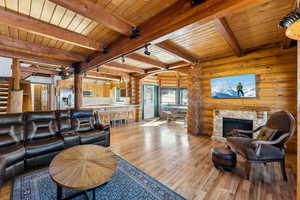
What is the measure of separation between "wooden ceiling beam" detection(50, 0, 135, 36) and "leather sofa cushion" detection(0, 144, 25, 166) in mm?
2414

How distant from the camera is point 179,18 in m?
1.83

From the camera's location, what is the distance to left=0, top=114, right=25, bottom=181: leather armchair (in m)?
1.98

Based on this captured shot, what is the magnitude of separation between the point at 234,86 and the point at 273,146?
6.52 ft

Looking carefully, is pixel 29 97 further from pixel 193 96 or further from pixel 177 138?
pixel 193 96

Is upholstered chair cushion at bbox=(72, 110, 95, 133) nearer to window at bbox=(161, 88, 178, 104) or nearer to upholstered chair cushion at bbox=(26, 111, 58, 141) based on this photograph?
upholstered chair cushion at bbox=(26, 111, 58, 141)

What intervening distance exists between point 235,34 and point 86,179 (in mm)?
3625

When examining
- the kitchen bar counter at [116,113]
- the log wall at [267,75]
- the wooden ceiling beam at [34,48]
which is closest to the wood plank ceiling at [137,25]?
the wooden ceiling beam at [34,48]

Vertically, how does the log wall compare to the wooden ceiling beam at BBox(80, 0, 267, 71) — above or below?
below

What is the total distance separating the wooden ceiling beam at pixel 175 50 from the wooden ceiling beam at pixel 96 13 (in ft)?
3.13

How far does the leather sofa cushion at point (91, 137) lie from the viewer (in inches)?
118

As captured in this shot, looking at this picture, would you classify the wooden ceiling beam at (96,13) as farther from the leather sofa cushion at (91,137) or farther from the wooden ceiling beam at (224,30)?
the leather sofa cushion at (91,137)

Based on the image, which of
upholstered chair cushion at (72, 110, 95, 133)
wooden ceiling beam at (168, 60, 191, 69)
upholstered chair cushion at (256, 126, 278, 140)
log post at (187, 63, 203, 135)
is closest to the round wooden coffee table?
upholstered chair cushion at (72, 110, 95, 133)

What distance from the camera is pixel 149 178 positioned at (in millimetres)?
2082

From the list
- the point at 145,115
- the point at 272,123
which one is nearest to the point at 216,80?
the point at 272,123
